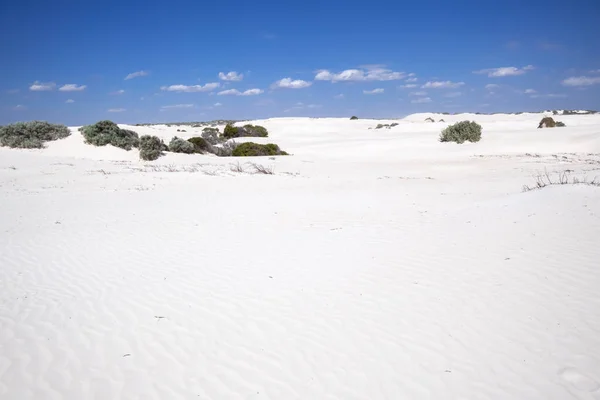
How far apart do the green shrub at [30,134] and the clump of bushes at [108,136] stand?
5.03 feet

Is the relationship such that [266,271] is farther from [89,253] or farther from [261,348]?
[89,253]

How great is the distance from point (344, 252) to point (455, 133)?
2309cm

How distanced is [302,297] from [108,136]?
72.1 feet

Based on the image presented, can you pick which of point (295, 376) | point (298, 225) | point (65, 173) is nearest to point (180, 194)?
point (298, 225)

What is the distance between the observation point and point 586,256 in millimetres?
6180

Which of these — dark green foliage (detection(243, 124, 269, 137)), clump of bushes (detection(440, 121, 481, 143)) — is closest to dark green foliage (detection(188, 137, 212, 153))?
dark green foliage (detection(243, 124, 269, 137))

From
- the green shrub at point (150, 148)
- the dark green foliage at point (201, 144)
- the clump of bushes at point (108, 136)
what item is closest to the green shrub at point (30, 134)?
the clump of bushes at point (108, 136)

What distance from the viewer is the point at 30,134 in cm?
2336

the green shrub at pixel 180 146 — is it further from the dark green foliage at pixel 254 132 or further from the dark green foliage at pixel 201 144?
the dark green foliage at pixel 254 132

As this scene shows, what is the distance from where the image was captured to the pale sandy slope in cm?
351

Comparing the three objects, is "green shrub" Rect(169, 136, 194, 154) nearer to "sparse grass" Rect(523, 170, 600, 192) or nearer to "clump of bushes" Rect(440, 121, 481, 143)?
"clump of bushes" Rect(440, 121, 481, 143)

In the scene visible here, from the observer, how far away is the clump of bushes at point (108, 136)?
75.3 ft

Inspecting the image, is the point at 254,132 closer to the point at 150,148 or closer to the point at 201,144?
the point at 201,144

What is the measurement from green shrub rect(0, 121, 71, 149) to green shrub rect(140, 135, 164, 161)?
599 centimetres
